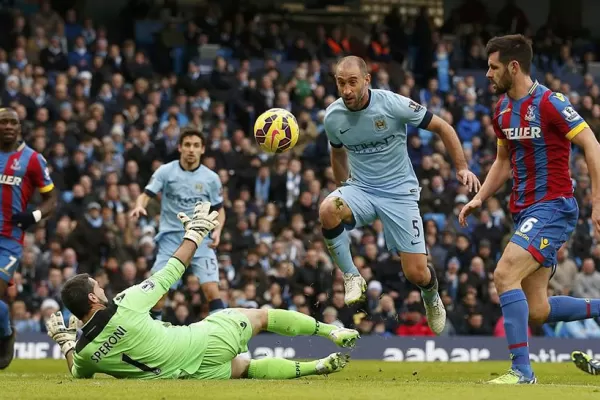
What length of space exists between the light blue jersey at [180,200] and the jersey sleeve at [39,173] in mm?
1486

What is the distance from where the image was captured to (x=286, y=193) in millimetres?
22953

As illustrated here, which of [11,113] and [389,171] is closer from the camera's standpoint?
[389,171]

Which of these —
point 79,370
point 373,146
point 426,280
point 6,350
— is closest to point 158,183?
point 6,350

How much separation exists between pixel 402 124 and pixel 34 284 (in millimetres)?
9411

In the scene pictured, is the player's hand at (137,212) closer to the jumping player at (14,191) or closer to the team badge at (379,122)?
the jumping player at (14,191)

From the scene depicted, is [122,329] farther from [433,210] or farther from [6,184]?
[433,210]

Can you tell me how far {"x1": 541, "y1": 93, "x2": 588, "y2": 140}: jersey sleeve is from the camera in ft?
34.8

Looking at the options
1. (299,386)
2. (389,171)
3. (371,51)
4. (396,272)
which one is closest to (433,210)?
(396,272)

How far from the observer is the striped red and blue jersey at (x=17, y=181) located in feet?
46.4

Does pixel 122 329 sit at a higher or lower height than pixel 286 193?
lower

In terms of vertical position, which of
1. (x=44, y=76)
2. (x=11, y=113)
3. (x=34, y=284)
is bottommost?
(x=34, y=284)

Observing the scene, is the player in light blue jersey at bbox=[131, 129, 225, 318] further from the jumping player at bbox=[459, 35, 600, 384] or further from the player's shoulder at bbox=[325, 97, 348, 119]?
the jumping player at bbox=[459, 35, 600, 384]

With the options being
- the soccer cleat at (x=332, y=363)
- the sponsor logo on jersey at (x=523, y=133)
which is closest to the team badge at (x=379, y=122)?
the sponsor logo on jersey at (x=523, y=133)

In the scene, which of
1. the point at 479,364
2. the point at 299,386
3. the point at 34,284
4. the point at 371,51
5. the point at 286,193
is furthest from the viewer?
the point at 371,51
